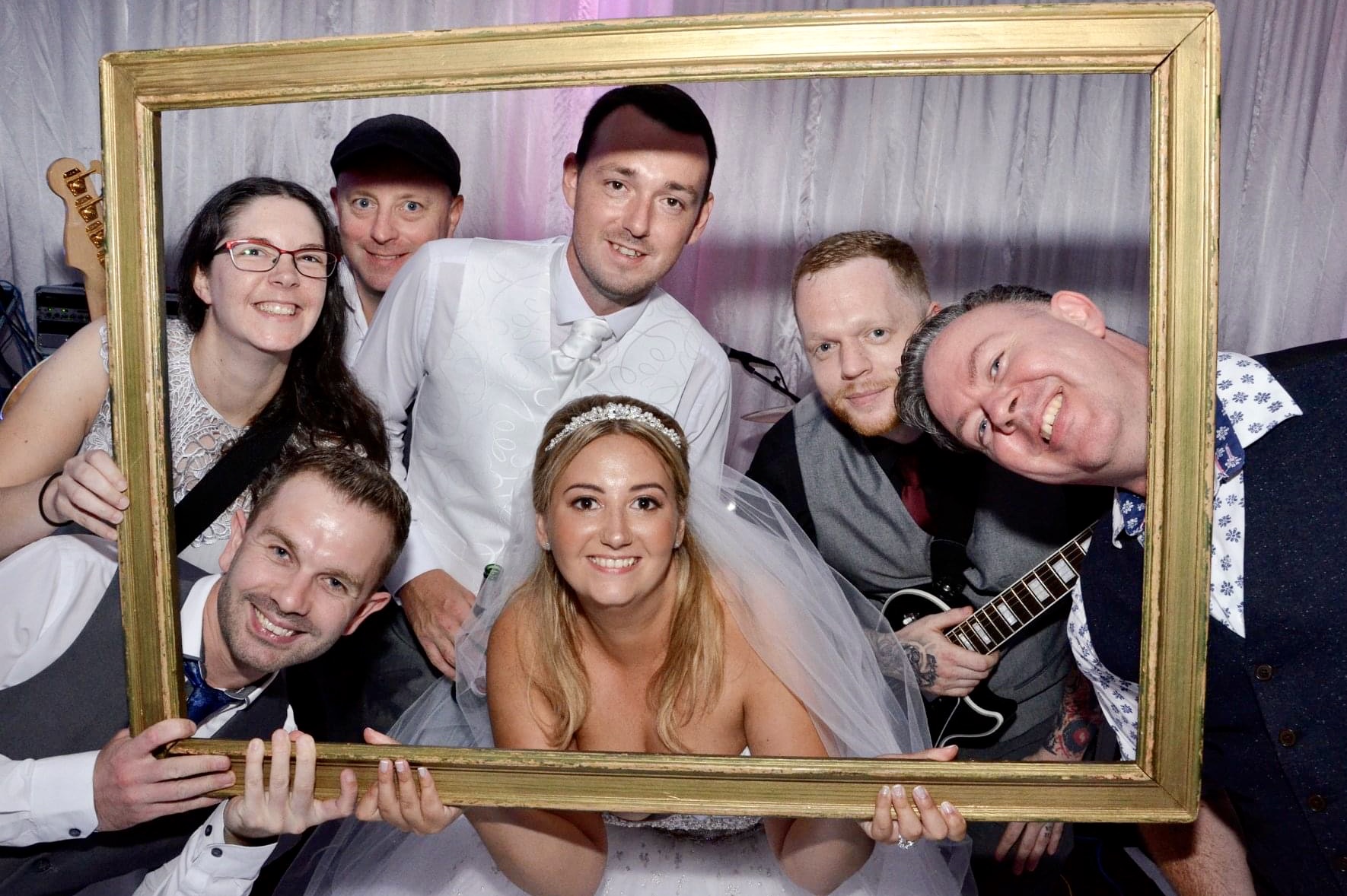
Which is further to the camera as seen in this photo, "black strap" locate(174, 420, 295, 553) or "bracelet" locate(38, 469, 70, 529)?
"bracelet" locate(38, 469, 70, 529)

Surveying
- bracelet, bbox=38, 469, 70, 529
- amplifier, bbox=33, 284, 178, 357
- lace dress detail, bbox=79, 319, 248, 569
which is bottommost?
bracelet, bbox=38, 469, 70, 529

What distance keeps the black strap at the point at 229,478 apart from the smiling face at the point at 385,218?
0.31 meters

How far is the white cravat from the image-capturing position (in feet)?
5.43

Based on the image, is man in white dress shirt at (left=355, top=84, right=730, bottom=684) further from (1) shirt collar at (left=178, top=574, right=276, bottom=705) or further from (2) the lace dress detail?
(1) shirt collar at (left=178, top=574, right=276, bottom=705)

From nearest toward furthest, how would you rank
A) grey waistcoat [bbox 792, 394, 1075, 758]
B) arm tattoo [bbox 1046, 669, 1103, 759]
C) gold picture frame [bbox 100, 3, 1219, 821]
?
gold picture frame [bbox 100, 3, 1219, 821] < grey waistcoat [bbox 792, 394, 1075, 758] < arm tattoo [bbox 1046, 669, 1103, 759]

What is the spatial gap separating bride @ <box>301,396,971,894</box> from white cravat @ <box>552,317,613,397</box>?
2.3 inches

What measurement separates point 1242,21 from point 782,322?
2.65m

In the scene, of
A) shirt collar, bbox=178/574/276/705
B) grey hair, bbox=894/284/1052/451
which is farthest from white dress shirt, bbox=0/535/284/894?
grey hair, bbox=894/284/1052/451

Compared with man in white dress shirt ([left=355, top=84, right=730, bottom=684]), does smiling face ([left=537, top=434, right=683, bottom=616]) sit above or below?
below

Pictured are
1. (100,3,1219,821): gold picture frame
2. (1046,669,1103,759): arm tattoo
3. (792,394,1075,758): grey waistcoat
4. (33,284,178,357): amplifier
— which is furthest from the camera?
(33,284,178,357): amplifier

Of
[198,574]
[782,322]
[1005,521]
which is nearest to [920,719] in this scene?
[1005,521]

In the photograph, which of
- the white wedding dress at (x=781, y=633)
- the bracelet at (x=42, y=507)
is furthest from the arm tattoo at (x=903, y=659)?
the bracelet at (x=42, y=507)

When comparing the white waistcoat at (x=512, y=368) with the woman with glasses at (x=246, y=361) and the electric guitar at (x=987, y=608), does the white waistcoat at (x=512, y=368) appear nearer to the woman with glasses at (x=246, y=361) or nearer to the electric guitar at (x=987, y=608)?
the woman with glasses at (x=246, y=361)

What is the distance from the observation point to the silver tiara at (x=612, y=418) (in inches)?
65.4
